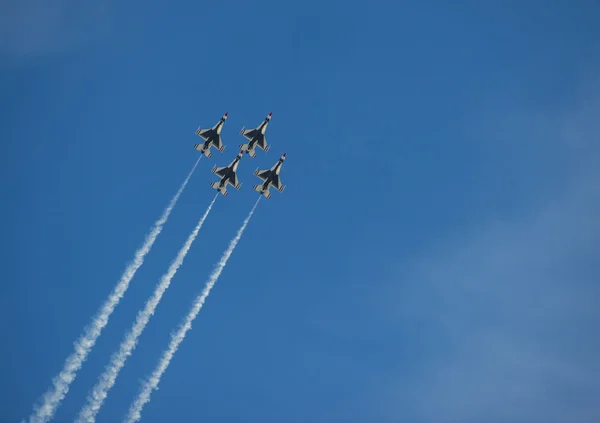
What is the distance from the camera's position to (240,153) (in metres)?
103

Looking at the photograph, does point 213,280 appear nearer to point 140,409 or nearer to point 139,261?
point 139,261

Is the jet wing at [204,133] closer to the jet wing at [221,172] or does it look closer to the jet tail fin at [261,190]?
the jet wing at [221,172]

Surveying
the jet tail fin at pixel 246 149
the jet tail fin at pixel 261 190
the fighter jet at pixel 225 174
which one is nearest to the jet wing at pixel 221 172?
the fighter jet at pixel 225 174

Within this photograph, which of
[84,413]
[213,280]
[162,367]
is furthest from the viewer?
[213,280]

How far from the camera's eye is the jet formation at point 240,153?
4011 inches

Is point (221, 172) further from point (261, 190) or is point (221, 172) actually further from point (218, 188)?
point (261, 190)

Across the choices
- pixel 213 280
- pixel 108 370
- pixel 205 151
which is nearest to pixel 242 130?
pixel 205 151

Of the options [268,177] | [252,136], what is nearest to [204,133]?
[252,136]

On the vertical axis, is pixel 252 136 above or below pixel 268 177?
above

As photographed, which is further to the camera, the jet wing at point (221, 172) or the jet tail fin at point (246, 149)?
the jet tail fin at point (246, 149)

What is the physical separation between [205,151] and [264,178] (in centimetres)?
929

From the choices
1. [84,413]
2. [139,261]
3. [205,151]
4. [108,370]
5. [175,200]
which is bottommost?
[84,413]

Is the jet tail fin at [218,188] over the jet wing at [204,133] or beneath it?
beneath

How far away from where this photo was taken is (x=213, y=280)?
98500 mm
